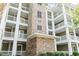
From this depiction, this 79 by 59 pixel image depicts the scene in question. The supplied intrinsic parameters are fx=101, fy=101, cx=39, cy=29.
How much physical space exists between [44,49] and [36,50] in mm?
215

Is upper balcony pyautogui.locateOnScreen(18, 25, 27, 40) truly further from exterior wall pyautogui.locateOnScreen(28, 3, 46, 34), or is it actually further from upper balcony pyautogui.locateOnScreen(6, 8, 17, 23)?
upper balcony pyautogui.locateOnScreen(6, 8, 17, 23)

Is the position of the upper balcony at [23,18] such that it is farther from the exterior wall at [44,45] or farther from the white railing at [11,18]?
the exterior wall at [44,45]

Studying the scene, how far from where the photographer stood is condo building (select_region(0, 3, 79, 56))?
2.80 metres

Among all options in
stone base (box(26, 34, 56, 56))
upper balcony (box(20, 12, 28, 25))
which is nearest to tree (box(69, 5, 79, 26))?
stone base (box(26, 34, 56, 56))

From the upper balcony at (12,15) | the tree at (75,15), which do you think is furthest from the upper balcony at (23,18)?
the tree at (75,15)

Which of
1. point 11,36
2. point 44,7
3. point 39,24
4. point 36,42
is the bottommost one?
point 36,42

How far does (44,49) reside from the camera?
8.74 ft

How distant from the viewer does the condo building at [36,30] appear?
9.20 feet

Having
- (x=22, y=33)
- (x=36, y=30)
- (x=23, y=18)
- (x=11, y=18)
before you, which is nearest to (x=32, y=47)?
(x=22, y=33)

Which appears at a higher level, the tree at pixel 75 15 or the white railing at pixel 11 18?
the white railing at pixel 11 18

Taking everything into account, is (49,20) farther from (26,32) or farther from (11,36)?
(11,36)

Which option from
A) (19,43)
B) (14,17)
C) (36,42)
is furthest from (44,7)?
(36,42)

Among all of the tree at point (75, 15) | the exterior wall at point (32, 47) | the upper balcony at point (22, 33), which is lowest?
the exterior wall at point (32, 47)

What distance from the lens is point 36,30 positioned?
4.27 metres
